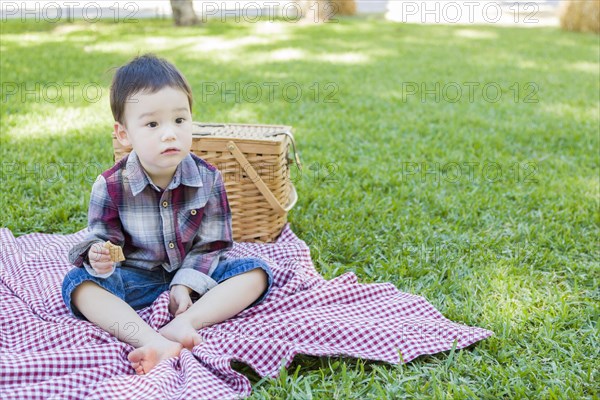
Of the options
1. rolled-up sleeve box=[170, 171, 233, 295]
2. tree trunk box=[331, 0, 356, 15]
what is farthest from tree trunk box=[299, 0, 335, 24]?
rolled-up sleeve box=[170, 171, 233, 295]

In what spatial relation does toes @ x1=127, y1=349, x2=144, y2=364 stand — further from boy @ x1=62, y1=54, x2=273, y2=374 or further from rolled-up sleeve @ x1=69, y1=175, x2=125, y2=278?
rolled-up sleeve @ x1=69, y1=175, x2=125, y2=278

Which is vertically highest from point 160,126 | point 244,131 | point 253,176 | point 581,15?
point 581,15

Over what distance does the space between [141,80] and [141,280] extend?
0.67 m

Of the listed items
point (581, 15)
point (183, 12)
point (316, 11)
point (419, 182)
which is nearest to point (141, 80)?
point (419, 182)

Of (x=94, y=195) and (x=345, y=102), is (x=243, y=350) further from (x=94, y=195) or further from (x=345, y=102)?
(x=345, y=102)

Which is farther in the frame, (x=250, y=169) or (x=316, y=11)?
(x=316, y=11)

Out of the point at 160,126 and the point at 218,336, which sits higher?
the point at 160,126

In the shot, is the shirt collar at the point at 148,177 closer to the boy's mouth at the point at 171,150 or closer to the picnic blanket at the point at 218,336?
the boy's mouth at the point at 171,150

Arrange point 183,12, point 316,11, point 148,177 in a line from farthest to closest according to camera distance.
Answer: point 316,11
point 183,12
point 148,177

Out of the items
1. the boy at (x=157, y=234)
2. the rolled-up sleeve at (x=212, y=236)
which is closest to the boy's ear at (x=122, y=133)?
the boy at (x=157, y=234)

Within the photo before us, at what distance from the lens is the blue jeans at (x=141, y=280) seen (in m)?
2.10

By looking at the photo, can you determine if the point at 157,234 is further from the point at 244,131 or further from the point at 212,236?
the point at 244,131

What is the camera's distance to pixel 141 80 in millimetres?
2080

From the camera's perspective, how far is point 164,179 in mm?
2240
